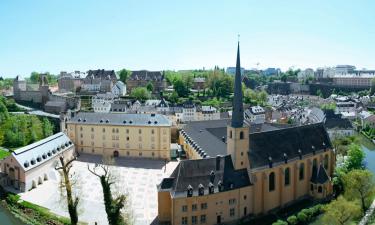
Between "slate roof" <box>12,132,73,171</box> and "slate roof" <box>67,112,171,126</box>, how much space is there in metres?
4.77

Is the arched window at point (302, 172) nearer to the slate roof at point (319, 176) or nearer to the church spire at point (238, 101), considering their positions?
the slate roof at point (319, 176)

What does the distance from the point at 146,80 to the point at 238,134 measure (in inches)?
3829

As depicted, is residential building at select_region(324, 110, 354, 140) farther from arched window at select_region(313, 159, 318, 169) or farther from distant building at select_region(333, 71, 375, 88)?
distant building at select_region(333, 71, 375, 88)

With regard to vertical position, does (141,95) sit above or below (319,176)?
above

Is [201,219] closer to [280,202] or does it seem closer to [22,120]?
[280,202]

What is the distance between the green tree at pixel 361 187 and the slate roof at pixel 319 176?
3.46 m

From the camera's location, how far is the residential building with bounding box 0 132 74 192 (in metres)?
47.6

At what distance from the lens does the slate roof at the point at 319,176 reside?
4491 cm

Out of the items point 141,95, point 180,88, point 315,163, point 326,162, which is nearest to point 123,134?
point 315,163

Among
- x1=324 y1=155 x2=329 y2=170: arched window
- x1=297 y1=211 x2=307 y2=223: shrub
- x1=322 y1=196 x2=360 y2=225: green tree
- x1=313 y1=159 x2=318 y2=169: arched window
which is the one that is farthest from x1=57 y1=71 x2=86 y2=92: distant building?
x1=322 y1=196 x2=360 y2=225: green tree

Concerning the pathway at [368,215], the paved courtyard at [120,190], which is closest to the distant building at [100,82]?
the paved courtyard at [120,190]

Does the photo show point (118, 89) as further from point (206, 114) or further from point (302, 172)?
point (302, 172)

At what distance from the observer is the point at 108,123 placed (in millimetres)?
63438

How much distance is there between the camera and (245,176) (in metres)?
39.7
